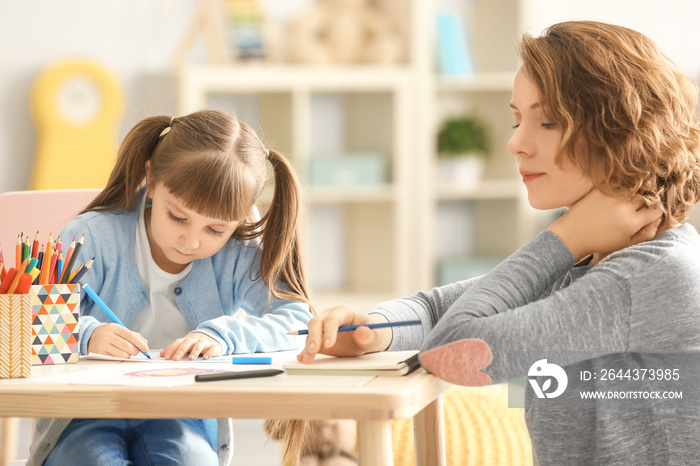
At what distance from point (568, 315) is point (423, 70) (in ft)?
8.60

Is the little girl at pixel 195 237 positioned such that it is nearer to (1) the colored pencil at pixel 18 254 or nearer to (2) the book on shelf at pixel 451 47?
(1) the colored pencil at pixel 18 254

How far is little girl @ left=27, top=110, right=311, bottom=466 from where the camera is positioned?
1252 millimetres

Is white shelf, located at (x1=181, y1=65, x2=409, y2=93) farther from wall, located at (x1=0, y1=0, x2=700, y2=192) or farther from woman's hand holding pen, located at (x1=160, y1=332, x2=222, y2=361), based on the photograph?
woman's hand holding pen, located at (x1=160, y1=332, x2=222, y2=361)

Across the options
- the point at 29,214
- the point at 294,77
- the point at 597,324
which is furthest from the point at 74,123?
the point at 597,324

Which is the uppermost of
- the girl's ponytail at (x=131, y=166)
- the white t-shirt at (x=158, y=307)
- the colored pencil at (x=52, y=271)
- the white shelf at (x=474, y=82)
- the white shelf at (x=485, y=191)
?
the white shelf at (x=474, y=82)

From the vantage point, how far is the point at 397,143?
332cm

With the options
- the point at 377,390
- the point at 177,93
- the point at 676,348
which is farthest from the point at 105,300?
the point at 177,93

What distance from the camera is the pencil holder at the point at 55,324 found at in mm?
939

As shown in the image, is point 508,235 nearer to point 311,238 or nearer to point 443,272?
point 443,272

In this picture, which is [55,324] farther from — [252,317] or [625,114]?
[625,114]

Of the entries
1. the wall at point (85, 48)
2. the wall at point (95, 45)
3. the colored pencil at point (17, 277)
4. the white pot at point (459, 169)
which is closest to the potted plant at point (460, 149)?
the white pot at point (459, 169)

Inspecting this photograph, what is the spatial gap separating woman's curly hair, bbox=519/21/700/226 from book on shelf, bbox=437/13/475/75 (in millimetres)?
2453

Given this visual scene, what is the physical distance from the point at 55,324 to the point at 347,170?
239 cm

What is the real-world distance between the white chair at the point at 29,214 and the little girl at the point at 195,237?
0.12 meters
